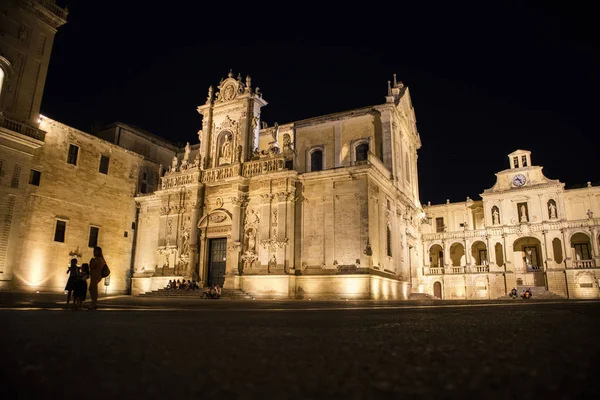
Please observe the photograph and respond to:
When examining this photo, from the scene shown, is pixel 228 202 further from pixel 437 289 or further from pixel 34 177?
pixel 437 289

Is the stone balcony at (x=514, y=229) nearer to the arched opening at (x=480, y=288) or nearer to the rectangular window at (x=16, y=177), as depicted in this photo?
the arched opening at (x=480, y=288)

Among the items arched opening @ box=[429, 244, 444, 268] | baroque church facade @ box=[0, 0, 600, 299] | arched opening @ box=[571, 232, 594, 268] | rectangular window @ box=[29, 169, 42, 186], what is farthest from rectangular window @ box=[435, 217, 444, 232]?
rectangular window @ box=[29, 169, 42, 186]

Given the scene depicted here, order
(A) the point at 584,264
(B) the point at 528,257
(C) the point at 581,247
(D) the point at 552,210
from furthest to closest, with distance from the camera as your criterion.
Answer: (B) the point at 528,257 < (C) the point at 581,247 < (D) the point at 552,210 < (A) the point at 584,264

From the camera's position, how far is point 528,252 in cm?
4128

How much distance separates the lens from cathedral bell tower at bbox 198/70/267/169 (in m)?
28.5

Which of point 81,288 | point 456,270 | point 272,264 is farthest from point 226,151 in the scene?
point 456,270

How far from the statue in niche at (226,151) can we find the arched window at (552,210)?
1230 inches

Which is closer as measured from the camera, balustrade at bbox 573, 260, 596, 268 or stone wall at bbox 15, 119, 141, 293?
stone wall at bbox 15, 119, 141, 293

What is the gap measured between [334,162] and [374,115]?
4.47 m

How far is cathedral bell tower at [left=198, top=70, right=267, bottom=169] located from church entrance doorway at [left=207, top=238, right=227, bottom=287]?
5417mm

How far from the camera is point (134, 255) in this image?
32219mm

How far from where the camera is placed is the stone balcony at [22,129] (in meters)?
22.6

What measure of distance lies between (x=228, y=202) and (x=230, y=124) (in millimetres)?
6019

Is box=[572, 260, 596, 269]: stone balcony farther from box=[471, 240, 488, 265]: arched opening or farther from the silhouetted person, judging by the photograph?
the silhouetted person
